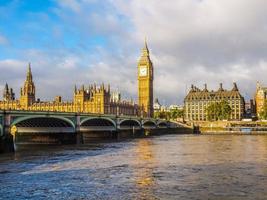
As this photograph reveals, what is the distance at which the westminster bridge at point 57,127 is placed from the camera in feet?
167

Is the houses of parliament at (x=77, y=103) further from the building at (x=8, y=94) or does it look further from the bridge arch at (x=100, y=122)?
the bridge arch at (x=100, y=122)

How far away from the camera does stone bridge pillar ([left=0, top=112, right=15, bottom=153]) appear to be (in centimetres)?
4912

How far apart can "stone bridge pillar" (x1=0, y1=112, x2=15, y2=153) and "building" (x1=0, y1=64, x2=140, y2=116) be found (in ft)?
289

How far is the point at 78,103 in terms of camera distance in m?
154

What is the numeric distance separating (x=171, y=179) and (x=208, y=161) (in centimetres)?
1209

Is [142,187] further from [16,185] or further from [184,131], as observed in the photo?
[184,131]

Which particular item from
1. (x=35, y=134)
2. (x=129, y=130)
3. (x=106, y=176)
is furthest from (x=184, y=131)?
(x=106, y=176)

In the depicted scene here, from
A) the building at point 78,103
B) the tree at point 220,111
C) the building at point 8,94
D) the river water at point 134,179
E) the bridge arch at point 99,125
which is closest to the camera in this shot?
the river water at point 134,179

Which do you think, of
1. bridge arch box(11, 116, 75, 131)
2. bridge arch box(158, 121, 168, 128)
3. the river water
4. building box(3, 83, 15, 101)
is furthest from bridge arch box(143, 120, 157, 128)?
the river water

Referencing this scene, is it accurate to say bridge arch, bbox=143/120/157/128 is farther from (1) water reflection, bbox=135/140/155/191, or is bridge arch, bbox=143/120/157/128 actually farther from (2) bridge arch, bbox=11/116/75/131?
(1) water reflection, bbox=135/140/155/191

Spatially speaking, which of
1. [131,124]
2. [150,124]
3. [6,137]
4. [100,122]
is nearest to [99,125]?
[100,122]

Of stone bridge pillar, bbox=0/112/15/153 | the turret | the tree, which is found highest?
Result: the turret

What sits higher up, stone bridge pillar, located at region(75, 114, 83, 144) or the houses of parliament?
the houses of parliament

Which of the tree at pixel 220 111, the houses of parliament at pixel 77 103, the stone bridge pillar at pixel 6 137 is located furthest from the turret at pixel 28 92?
the stone bridge pillar at pixel 6 137
